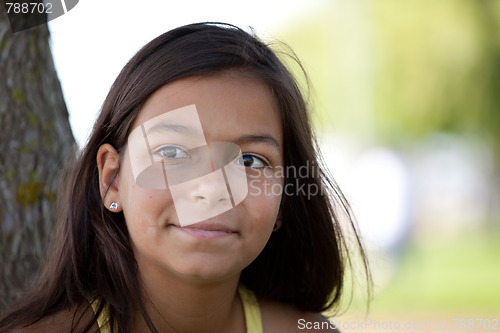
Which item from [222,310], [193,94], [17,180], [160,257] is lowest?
[222,310]

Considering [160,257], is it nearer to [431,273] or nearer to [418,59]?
[418,59]

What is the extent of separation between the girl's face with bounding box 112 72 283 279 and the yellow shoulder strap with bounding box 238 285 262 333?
1.61ft

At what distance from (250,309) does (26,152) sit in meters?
1.11

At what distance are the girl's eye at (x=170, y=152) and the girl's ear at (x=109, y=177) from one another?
230 mm

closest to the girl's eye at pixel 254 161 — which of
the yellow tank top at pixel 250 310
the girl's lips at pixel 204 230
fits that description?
the girl's lips at pixel 204 230

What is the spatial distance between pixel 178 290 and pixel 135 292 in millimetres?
146

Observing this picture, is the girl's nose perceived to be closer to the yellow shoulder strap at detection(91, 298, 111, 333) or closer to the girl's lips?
the girl's lips

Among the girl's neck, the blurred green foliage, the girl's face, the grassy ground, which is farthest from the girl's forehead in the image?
the blurred green foliage

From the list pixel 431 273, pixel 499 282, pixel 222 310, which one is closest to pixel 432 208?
pixel 431 273

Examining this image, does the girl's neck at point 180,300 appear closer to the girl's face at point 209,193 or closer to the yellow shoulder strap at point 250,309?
the girl's face at point 209,193

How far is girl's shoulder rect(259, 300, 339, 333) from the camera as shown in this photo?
2.50m

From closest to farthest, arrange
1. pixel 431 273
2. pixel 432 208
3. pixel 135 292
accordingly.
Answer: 1. pixel 135 292
2. pixel 431 273
3. pixel 432 208

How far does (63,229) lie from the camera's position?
233cm

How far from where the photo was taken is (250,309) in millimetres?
2480
